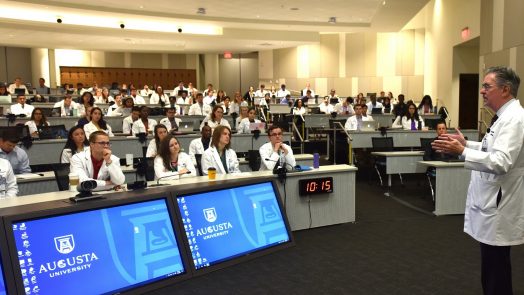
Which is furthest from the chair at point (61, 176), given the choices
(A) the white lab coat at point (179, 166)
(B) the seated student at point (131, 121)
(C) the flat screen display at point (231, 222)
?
(B) the seated student at point (131, 121)

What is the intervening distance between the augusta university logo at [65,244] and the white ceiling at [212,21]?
1226 cm

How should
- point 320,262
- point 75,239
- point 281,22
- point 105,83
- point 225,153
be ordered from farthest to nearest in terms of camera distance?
1. point 105,83
2. point 281,22
3. point 225,153
4. point 320,262
5. point 75,239

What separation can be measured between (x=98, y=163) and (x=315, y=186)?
8.28 feet

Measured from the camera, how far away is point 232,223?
3922 millimetres

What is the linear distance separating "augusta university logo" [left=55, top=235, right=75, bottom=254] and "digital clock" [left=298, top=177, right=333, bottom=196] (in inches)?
120

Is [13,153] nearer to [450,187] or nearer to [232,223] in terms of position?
[232,223]

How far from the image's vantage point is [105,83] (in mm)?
24234

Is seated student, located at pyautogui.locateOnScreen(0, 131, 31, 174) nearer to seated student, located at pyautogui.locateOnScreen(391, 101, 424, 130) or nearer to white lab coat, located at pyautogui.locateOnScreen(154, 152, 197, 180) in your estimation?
white lab coat, located at pyautogui.locateOnScreen(154, 152, 197, 180)

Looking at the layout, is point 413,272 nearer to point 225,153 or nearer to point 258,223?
point 258,223

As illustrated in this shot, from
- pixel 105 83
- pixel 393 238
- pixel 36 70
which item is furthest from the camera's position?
pixel 105 83

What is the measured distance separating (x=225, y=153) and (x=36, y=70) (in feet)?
64.8

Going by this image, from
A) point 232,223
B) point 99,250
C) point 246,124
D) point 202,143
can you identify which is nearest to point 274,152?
point 202,143

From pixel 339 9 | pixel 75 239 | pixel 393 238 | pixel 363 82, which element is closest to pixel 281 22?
pixel 339 9

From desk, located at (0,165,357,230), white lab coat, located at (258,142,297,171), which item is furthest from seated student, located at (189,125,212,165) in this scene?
desk, located at (0,165,357,230)
